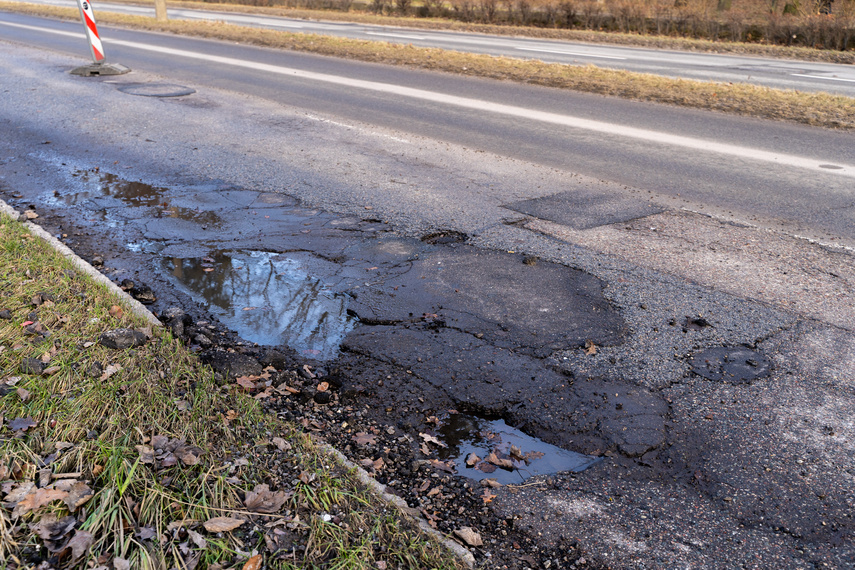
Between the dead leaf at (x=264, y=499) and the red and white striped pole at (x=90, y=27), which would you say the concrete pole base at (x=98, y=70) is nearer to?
the red and white striped pole at (x=90, y=27)

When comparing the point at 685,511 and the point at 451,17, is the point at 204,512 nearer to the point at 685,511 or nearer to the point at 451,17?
the point at 685,511

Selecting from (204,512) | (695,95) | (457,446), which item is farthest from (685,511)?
(695,95)

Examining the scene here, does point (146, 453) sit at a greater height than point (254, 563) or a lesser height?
greater

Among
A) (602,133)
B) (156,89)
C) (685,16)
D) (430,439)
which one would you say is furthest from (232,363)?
(685,16)

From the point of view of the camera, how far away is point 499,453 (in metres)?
3.16

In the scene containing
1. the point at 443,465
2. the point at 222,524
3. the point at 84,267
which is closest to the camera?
the point at 222,524

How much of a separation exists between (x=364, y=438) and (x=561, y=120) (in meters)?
7.99

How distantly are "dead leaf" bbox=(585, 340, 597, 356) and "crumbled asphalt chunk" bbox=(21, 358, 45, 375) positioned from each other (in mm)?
3032

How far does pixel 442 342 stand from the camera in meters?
3.98

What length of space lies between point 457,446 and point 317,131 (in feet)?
22.7

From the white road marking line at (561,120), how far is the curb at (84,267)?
7.13 m

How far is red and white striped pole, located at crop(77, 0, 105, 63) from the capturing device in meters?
11.8

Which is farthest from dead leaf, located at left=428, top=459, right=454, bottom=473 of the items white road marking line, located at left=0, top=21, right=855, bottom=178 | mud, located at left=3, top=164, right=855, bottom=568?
white road marking line, located at left=0, top=21, right=855, bottom=178

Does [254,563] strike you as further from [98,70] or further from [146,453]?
[98,70]
